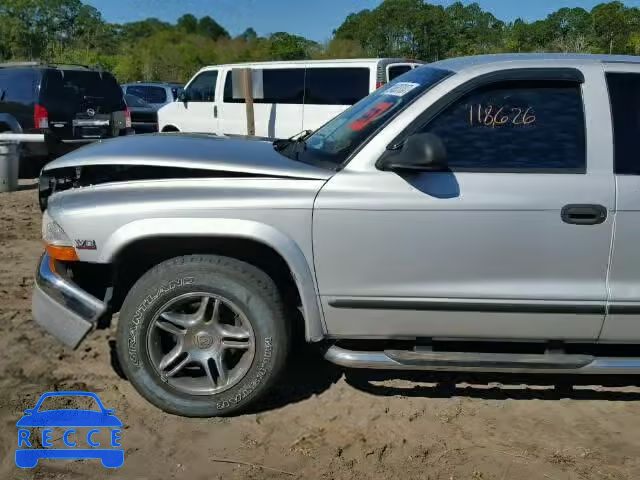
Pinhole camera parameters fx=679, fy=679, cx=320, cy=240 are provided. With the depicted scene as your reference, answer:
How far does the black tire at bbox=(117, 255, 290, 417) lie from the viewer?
3328mm

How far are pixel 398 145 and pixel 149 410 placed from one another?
1.89 meters

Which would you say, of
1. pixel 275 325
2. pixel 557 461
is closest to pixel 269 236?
pixel 275 325

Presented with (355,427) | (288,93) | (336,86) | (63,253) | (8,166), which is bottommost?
(355,427)

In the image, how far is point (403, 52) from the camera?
33469 millimetres

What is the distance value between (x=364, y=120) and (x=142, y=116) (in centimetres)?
1657

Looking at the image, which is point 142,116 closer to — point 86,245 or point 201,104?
point 201,104

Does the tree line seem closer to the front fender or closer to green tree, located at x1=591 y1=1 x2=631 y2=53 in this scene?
green tree, located at x1=591 y1=1 x2=631 y2=53

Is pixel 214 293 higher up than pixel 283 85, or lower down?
lower down

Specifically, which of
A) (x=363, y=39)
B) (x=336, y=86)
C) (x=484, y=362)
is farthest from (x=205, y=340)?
(x=363, y=39)

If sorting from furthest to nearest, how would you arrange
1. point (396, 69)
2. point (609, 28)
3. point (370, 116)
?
point (609, 28)
point (396, 69)
point (370, 116)

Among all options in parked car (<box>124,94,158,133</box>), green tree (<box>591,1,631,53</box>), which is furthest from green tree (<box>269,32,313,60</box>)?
parked car (<box>124,94,158,133</box>)

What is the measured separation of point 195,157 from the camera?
350 centimetres

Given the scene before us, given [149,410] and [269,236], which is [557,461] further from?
[149,410]

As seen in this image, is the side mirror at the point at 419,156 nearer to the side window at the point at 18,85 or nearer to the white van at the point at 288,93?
the white van at the point at 288,93
